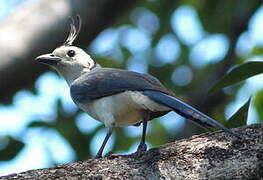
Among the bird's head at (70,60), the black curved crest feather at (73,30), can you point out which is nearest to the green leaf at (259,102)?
the bird's head at (70,60)

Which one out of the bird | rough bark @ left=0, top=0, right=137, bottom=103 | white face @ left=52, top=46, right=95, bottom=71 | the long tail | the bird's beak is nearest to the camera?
the long tail

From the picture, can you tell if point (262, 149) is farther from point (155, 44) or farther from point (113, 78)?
point (155, 44)

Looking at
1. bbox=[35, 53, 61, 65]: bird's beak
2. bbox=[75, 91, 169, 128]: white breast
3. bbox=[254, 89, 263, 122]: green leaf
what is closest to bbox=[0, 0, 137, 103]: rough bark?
bbox=[35, 53, 61, 65]: bird's beak

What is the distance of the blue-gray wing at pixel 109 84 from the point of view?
4863 millimetres

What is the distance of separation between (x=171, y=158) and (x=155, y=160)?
10cm

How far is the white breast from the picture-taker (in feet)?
15.8

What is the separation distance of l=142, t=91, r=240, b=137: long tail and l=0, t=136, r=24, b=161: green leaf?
6.99 feet

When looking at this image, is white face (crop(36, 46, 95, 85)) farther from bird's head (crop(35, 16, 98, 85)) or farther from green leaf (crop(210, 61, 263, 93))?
green leaf (crop(210, 61, 263, 93))

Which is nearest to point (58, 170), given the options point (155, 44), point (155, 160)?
point (155, 160)

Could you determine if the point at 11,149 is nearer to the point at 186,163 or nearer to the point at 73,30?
the point at 73,30

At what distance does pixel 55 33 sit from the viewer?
223 inches

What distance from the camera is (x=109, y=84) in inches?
201

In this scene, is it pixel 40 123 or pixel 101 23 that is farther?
pixel 40 123

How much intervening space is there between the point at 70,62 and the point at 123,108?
1.40 metres
